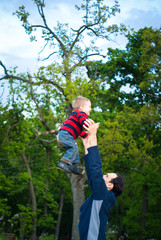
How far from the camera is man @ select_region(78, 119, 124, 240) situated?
2.27 m

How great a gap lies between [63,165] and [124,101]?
19545 millimetres

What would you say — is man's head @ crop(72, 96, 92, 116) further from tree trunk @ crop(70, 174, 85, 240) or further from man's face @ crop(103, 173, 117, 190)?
tree trunk @ crop(70, 174, 85, 240)

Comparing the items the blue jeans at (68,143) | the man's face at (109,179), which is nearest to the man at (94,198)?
the man's face at (109,179)

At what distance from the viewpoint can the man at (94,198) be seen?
2273 millimetres

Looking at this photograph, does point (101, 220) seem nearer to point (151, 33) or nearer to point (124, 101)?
point (151, 33)

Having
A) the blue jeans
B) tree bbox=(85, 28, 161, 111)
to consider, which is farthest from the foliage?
the blue jeans

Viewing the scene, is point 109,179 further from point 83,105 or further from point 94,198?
point 83,105

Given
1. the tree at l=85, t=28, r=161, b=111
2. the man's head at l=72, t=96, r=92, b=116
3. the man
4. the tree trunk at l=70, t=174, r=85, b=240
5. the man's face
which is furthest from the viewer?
the tree at l=85, t=28, r=161, b=111

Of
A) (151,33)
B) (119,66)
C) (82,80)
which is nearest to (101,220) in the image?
(82,80)

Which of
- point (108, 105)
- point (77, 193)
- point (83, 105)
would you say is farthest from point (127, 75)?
point (83, 105)

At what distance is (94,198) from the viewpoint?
250 cm

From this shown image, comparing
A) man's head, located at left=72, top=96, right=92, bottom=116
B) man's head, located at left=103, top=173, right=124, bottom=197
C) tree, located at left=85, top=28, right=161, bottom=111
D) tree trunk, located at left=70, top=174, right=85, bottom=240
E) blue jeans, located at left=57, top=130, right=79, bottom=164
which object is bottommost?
tree trunk, located at left=70, top=174, right=85, bottom=240

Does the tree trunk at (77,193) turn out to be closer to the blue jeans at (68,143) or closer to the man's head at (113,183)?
the blue jeans at (68,143)

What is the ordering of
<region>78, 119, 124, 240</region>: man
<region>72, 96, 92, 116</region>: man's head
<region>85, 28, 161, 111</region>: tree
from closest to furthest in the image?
1. <region>78, 119, 124, 240</region>: man
2. <region>72, 96, 92, 116</region>: man's head
3. <region>85, 28, 161, 111</region>: tree
